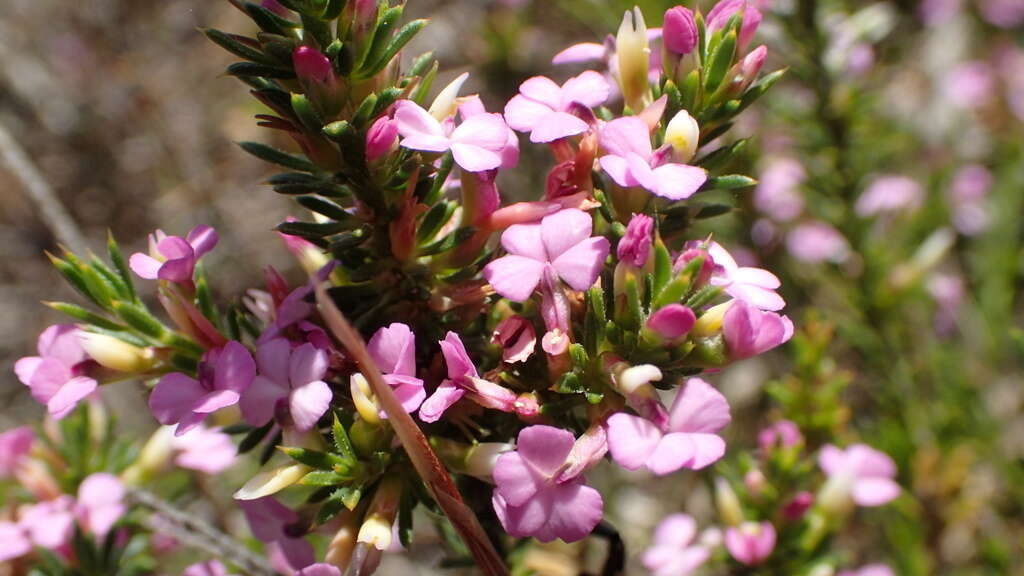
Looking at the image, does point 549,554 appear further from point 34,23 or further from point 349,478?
point 34,23

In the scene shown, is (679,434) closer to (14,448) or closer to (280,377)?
(280,377)

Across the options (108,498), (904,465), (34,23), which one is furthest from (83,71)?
(904,465)

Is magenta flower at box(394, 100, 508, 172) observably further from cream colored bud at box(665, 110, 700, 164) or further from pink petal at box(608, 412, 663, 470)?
pink petal at box(608, 412, 663, 470)

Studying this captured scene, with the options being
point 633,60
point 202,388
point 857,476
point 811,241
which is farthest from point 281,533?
point 811,241

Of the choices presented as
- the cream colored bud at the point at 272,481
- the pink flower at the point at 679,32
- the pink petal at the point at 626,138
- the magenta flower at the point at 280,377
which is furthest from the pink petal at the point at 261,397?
the pink flower at the point at 679,32

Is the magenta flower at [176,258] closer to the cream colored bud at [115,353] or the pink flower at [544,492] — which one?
the cream colored bud at [115,353]
